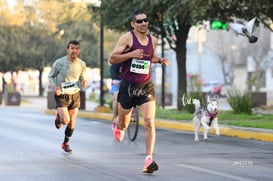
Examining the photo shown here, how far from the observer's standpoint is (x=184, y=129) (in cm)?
1722

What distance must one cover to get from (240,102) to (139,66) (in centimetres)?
1265

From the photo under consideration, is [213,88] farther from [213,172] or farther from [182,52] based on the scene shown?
[213,172]

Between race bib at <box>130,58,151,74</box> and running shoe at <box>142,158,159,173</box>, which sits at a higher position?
race bib at <box>130,58,151,74</box>

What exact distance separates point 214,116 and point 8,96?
85.4 feet

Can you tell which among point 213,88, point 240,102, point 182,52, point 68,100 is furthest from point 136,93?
point 213,88

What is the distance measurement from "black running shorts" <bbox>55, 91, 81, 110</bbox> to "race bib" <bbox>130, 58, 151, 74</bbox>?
100 inches

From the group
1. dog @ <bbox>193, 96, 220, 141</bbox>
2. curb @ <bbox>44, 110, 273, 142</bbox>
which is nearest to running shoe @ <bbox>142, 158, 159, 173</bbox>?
dog @ <bbox>193, 96, 220, 141</bbox>

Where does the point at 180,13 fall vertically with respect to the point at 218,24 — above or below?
above

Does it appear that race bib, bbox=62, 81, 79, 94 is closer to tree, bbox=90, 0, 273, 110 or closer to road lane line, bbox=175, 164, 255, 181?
road lane line, bbox=175, 164, 255, 181

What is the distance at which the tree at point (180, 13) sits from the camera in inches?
783

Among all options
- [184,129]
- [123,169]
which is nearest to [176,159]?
[123,169]

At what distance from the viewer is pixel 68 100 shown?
10.9 m

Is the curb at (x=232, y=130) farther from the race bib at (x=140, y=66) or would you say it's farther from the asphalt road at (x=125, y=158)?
the race bib at (x=140, y=66)

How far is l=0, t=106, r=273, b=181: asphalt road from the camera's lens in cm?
841
